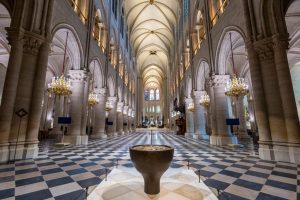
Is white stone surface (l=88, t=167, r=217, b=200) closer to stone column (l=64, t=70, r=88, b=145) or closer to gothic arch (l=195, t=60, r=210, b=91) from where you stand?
stone column (l=64, t=70, r=88, b=145)

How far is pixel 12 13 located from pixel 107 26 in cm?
1008

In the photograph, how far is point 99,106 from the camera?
45.3 feet

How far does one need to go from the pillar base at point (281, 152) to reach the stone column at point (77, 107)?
9269 millimetres

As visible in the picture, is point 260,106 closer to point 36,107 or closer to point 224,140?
point 224,140

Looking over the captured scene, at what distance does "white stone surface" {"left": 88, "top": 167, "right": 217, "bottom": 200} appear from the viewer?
246cm

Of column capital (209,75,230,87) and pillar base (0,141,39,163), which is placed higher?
column capital (209,75,230,87)

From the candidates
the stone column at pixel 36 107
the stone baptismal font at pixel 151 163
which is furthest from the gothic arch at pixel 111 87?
the stone baptismal font at pixel 151 163

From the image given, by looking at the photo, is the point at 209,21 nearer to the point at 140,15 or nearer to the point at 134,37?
the point at 140,15

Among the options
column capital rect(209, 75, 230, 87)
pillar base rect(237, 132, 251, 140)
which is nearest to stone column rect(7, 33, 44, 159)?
column capital rect(209, 75, 230, 87)

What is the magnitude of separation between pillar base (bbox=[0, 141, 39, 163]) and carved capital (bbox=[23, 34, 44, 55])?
339 cm

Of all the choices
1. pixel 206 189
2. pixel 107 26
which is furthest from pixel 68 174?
pixel 107 26

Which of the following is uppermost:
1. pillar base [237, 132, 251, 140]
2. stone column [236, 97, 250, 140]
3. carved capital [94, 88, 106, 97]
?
carved capital [94, 88, 106, 97]

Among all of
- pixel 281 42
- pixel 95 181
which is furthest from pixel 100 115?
pixel 281 42

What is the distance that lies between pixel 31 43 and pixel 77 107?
15.4 ft
